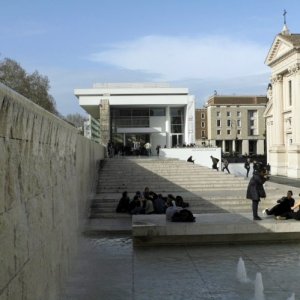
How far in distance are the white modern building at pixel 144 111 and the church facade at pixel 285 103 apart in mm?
9741

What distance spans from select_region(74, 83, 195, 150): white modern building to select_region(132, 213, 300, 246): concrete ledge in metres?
42.8

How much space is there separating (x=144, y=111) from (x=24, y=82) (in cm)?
1427

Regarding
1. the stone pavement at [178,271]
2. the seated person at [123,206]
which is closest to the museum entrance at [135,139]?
the seated person at [123,206]

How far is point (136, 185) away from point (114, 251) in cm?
1428

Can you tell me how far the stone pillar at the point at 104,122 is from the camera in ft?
178

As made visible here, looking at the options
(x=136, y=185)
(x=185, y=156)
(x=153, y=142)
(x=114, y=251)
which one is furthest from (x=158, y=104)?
(x=114, y=251)

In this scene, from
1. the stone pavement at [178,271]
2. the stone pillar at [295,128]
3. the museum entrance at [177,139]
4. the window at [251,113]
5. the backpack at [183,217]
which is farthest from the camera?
the window at [251,113]

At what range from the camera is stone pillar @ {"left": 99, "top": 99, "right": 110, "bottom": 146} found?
5416 cm

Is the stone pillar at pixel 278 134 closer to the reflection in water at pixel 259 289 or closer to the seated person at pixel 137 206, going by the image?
the seated person at pixel 137 206

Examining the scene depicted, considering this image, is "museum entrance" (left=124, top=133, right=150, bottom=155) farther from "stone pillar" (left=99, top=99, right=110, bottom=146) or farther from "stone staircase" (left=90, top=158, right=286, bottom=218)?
"stone staircase" (left=90, top=158, right=286, bottom=218)

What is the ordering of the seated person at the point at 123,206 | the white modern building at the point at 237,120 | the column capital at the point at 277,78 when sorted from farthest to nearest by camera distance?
the white modern building at the point at 237,120
the column capital at the point at 277,78
the seated person at the point at 123,206

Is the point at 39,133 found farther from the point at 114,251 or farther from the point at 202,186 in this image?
the point at 202,186

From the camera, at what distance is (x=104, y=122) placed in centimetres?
5484

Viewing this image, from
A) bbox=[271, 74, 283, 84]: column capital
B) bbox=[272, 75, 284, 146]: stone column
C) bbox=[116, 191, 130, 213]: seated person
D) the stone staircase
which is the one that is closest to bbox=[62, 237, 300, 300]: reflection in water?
bbox=[116, 191, 130, 213]: seated person
